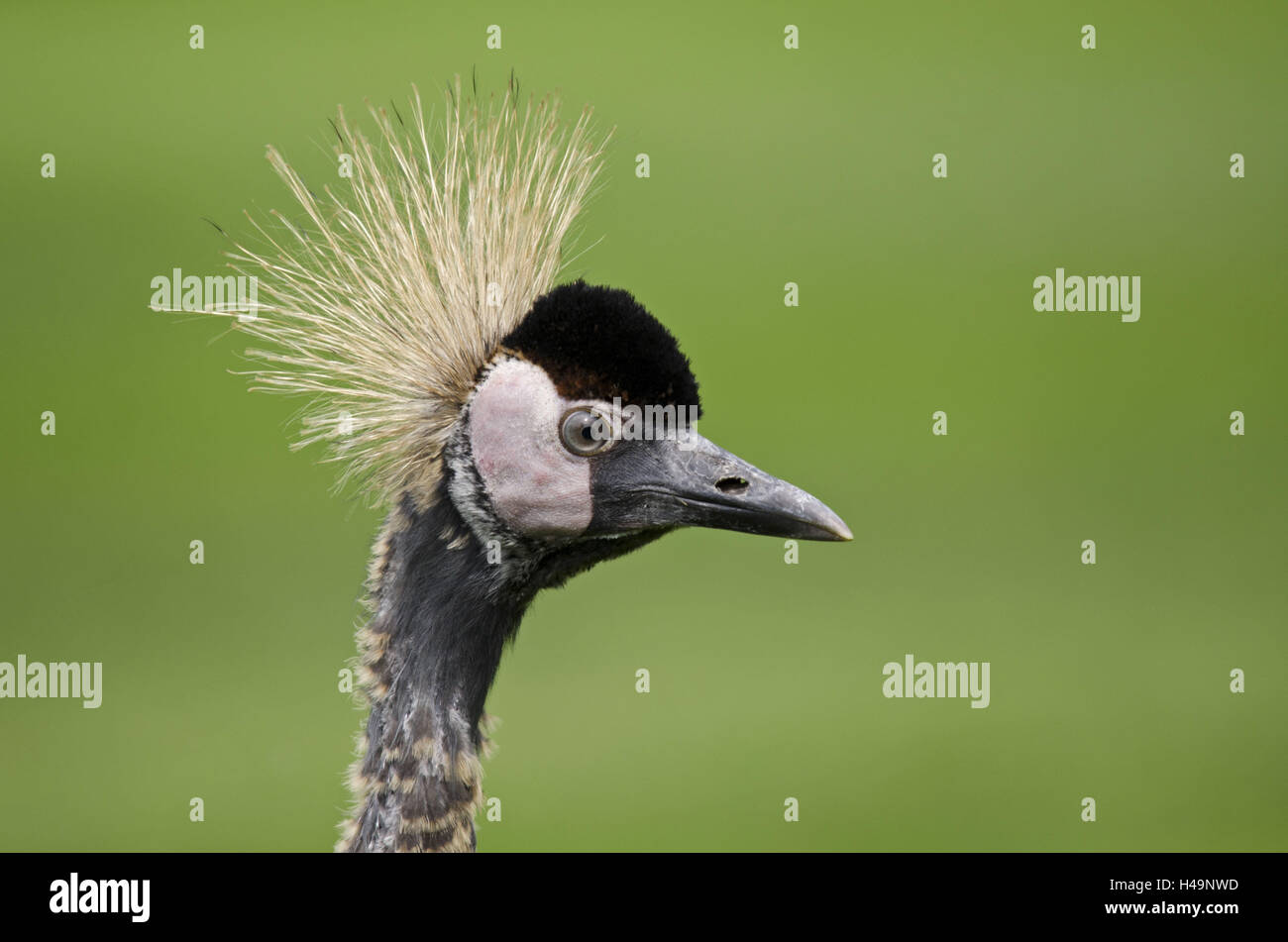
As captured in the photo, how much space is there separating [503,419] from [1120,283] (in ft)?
38.5

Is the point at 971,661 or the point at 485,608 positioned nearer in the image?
the point at 485,608

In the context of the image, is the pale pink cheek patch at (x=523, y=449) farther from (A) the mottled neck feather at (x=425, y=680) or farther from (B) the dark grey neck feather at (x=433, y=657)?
(A) the mottled neck feather at (x=425, y=680)

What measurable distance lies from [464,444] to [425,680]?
2.11 feet

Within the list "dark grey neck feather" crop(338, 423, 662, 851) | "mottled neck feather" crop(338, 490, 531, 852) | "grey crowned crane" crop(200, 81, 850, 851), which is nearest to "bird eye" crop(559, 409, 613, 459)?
"grey crowned crane" crop(200, 81, 850, 851)

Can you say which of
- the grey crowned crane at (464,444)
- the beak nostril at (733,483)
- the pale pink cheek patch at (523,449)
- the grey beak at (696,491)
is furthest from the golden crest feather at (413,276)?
the beak nostril at (733,483)

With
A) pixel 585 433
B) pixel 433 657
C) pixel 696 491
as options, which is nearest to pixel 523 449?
pixel 585 433

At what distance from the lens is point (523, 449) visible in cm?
389

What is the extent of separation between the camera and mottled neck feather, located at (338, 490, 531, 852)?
12.6 feet

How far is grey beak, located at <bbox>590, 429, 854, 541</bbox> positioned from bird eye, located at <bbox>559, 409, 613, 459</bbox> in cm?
4

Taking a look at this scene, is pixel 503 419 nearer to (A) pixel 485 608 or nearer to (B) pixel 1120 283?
(A) pixel 485 608

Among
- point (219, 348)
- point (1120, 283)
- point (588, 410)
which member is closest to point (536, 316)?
point (588, 410)

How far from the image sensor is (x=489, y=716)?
4.09 meters

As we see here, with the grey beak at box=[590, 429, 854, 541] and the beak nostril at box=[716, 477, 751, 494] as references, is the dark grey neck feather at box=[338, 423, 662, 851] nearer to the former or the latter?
the grey beak at box=[590, 429, 854, 541]

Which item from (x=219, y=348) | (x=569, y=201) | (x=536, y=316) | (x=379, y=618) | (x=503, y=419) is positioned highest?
(x=219, y=348)
